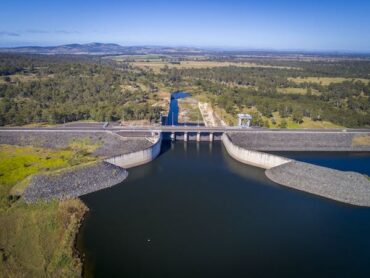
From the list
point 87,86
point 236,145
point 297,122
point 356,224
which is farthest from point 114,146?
point 87,86

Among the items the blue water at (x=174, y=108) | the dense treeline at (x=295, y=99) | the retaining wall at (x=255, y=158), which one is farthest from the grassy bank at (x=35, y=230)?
the dense treeline at (x=295, y=99)

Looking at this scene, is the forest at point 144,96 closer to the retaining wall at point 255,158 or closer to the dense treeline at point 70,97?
the dense treeline at point 70,97

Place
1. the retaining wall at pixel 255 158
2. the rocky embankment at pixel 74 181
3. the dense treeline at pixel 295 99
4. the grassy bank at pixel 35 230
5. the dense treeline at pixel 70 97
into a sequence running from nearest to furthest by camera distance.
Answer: the grassy bank at pixel 35 230, the rocky embankment at pixel 74 181, the retaining wall at pixel 255 158, the dense treeline at pixel 70 97, the dense treeline at pixel 295 99

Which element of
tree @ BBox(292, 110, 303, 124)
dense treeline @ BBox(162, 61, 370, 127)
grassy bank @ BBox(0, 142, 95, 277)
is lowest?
grassy bank @ BBox(0, 142, 95, 277)

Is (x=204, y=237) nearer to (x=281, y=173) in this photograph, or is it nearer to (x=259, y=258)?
(x=259, y=258)

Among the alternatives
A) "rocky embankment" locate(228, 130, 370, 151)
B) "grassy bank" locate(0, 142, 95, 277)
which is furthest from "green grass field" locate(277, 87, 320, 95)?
"grassy bank" locate(0, 142, 95, 277)

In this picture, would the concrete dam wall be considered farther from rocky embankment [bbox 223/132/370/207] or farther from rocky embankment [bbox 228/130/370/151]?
rocky embankment [bbox 228/130/370/151]

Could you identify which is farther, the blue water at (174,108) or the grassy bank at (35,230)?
the blue water at (174,108)
